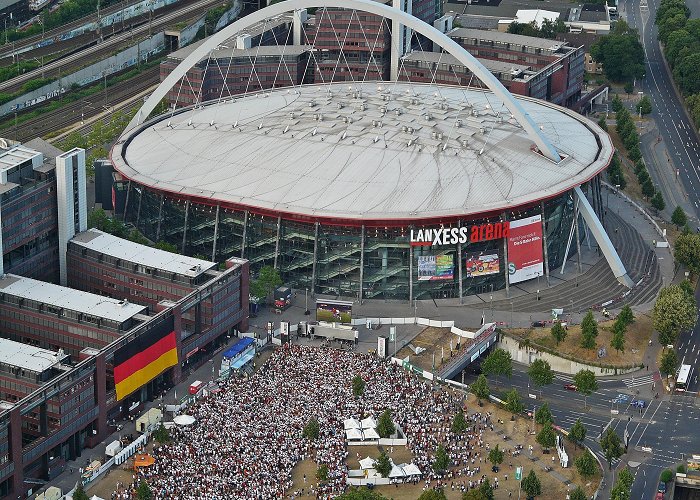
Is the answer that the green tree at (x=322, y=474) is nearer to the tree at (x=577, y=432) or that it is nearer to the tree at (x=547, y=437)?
the tree at (x=547, y=437)

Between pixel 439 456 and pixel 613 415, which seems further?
pixel 613 415

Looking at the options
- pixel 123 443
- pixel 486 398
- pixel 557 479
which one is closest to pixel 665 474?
pixel 557 479

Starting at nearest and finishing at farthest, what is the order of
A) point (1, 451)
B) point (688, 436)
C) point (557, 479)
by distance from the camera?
1. point (1, 451)
2. point (557, 479)
3. point (688, 436)

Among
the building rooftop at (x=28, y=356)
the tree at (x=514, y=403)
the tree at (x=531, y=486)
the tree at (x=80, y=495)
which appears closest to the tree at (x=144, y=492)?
the tree at (x=80, y=495)

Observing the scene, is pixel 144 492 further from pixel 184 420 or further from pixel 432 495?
pixel 432 495

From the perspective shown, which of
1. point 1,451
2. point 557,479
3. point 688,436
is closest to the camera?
point 1,451

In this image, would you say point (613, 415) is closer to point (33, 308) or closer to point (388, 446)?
point (388, 446)

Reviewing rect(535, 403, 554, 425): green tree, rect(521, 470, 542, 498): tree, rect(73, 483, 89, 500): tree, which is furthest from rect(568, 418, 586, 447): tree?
rect(73, 483, 89, 500): tree
